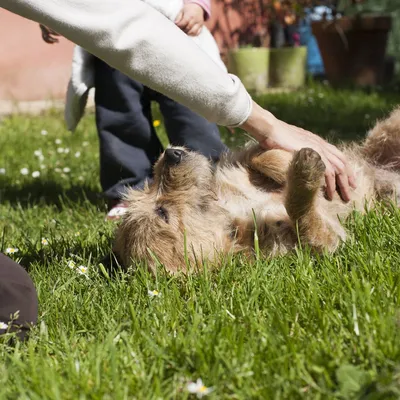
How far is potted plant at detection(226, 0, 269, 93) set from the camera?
30.3 feet

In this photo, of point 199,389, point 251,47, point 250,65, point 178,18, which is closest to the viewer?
point 199,389

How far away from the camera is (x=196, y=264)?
2801 mm

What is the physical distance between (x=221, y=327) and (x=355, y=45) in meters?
8.68

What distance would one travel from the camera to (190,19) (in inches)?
161

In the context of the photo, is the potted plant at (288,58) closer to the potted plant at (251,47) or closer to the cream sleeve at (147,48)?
the potted plant at (251,47)

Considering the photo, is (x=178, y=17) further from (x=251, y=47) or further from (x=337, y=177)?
(x=251, y=47)

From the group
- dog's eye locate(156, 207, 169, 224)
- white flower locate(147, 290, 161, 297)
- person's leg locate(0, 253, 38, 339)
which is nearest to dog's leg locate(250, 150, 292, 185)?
dog's eye locate(156, 207, 169, 224)

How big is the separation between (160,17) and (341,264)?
4.12 ft

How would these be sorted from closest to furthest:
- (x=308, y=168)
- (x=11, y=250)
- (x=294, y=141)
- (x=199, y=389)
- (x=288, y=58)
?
(x=199, y=389) → (x=308, y=168) → (x=294, y=141) → (x=11, y=250) → (x=288, y=58)

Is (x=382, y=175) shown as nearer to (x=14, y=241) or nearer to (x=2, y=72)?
(x=14, y=241)

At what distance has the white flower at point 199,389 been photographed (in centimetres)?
172

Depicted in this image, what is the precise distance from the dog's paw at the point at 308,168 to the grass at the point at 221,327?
0.31 meters

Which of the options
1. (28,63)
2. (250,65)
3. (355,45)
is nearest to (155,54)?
(28,63)

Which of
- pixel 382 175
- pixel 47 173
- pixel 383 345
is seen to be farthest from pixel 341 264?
pixel 47 173
